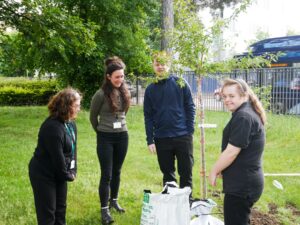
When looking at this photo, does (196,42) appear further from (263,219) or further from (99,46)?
(99,46)

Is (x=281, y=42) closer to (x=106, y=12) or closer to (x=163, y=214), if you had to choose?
(x=106, y=12)

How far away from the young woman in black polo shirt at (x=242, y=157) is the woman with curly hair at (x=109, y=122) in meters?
1.76

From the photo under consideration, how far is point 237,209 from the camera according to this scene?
133 inches

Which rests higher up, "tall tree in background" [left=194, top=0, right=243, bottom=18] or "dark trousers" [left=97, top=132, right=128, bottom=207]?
"tall tree in background" [left=194, top=0, right=243, bottom=18]

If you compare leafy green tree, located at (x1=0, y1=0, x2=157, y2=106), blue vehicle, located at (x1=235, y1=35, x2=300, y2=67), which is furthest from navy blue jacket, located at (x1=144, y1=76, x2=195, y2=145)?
blue vehicle, located at (x1=235, y1=35, x2=300, y2=67)

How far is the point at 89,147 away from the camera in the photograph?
31.9 ft

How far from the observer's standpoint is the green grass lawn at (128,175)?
17.5 ft

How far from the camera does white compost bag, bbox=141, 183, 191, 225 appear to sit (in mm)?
3850

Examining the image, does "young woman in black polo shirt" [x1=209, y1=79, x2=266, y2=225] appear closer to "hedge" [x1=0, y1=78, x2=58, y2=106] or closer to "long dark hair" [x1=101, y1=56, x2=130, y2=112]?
"long dark hair" [x1=101, y1=56, x2=130, y2=112]

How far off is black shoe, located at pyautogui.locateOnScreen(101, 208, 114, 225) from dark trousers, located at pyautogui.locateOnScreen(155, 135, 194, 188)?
80 centimetres

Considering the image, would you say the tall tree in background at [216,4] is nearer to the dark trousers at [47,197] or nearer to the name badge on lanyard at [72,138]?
the name badge on lanyard at [72,138]

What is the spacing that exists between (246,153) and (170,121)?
159 cm

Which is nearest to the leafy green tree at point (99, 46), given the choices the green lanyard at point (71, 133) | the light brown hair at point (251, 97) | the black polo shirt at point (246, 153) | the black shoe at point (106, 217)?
the black shoe at point (106, 217)

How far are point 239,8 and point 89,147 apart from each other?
19.8 feet
